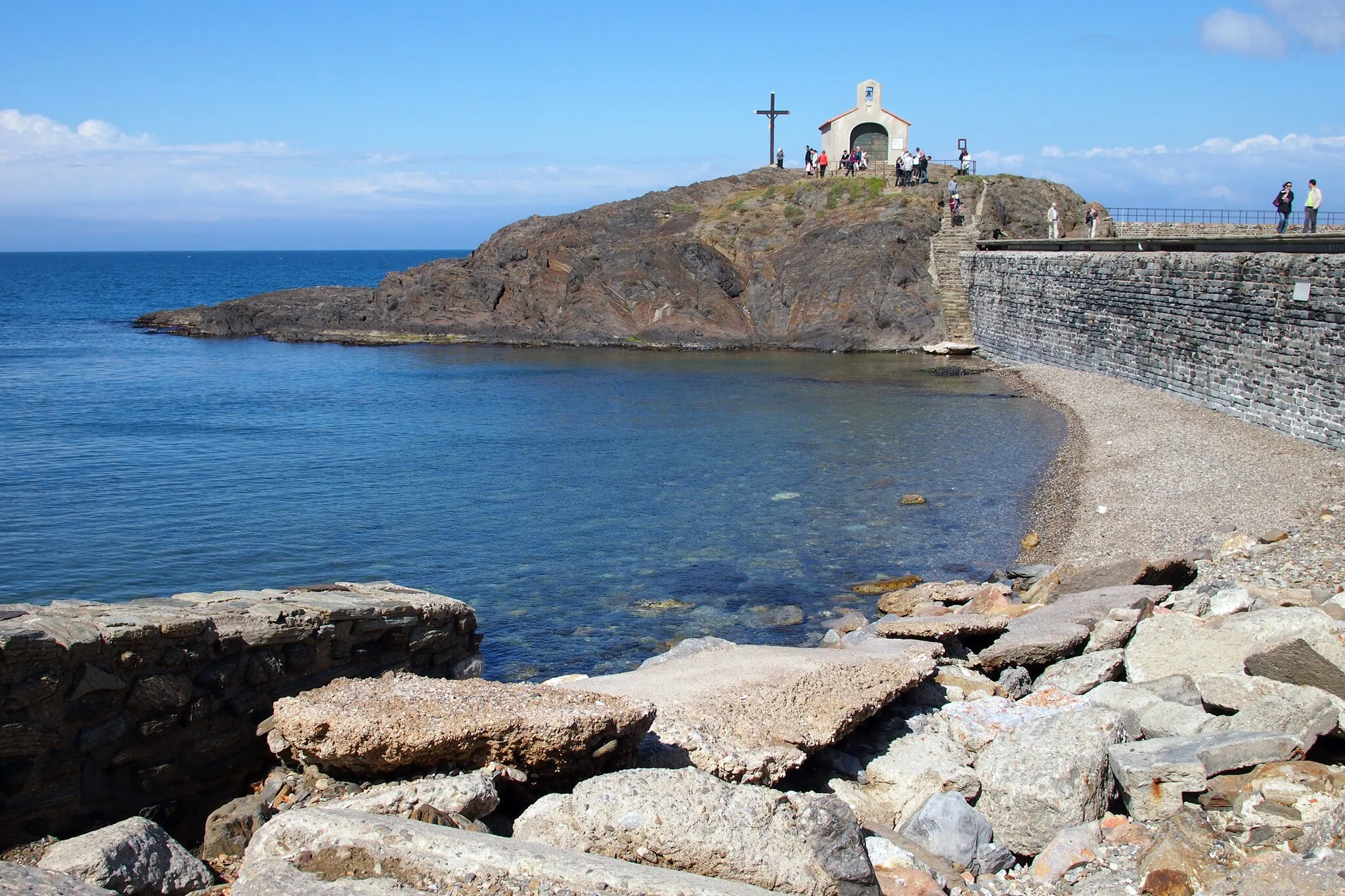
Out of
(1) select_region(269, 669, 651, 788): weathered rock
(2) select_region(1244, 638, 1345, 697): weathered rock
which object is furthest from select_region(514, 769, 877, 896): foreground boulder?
(2) select_region(1244, 638, 1345, 697): weathered rock

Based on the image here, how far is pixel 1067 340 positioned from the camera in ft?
119

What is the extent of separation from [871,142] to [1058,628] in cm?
5254

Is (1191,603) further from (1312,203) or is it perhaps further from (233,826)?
(1312,203)

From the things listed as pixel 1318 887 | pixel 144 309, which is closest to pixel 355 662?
pixel 1318 887

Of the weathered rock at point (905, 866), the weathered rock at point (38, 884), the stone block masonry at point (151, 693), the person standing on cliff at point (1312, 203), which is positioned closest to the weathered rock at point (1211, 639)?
the weathered rock at point (905, 866)

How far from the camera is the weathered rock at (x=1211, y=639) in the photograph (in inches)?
343

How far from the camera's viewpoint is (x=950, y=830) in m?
6.77

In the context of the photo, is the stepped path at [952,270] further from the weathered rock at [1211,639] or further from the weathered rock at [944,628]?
the weathered rock at [1211,639]

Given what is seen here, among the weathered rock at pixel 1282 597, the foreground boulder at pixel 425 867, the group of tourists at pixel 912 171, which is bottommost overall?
the weathered rock at pixel 1282 597

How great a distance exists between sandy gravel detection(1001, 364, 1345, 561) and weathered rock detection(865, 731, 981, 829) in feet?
28.5

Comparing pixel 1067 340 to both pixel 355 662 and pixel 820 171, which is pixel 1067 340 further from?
pixel 355 662

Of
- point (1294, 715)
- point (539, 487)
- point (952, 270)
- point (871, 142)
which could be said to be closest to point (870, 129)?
point (871, 142)

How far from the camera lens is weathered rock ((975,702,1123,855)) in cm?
669

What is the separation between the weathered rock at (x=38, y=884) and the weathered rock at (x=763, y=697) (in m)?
3.23
